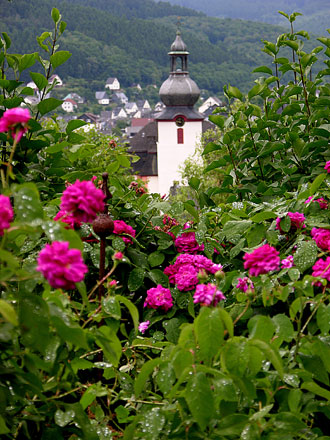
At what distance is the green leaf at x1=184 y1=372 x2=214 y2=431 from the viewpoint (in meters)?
0.99

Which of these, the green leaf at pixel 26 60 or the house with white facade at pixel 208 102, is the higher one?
the house with white facade at pixel 208 102

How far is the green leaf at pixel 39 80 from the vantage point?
6.36ft

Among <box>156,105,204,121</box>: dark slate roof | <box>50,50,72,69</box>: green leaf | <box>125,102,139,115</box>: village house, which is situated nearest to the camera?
<box>50,50,72,69</box>: green leaf

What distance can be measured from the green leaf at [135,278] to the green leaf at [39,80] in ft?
2.20

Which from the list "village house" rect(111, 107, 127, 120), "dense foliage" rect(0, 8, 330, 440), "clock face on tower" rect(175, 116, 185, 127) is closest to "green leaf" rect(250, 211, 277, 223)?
"dense foliage" rect(0, 8, 330, 440)

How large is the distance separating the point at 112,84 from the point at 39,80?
85.5m

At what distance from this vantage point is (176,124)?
41.1 meters

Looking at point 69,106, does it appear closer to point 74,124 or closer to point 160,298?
point 74,124

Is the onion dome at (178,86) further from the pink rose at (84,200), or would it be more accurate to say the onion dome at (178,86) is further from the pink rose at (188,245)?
the pink rose at (84,200)

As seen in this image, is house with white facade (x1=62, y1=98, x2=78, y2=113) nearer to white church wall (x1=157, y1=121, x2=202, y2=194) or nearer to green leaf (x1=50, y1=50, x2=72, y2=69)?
white church wall (x1=157, y1=121, x2=202, y2=194)

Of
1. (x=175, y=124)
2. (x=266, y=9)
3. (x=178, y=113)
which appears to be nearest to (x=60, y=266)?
(x=178, y=113)

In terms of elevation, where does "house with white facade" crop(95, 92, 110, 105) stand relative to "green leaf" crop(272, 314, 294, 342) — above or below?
above

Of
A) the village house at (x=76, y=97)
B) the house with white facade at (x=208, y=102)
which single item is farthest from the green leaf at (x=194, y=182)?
the village house at (x=76, y=97)

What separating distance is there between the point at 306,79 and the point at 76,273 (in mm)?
1932
